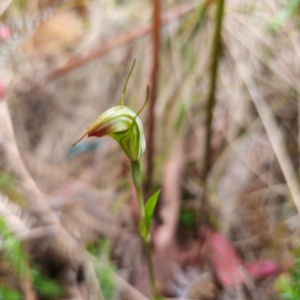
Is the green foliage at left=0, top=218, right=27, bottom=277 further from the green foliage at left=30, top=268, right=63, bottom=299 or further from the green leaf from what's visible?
the green leaf

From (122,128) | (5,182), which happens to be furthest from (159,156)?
(122,128)

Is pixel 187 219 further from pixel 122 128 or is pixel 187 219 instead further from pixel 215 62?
pixel 122 128

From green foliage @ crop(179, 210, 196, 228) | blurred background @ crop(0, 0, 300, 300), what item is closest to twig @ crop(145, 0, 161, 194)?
blurred background @ crop(0, 0, 300, 300)

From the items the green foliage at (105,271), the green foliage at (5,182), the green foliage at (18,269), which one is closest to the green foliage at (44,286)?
the green foliage at (18,269)

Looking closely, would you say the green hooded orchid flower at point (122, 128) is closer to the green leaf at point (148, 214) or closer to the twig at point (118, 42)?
the green leaf at point (148, 214)

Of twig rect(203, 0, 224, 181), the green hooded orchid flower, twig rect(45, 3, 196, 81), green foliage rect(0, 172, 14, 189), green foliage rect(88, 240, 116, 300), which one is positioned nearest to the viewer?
the green hooded orchid flower

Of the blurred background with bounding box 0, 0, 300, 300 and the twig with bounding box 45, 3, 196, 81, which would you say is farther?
the twig with bounding box 45, 3, 196, 81

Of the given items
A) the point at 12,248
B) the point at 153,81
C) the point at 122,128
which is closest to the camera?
the point at 122,128

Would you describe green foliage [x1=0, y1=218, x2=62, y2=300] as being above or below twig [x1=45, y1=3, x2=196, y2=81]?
below
